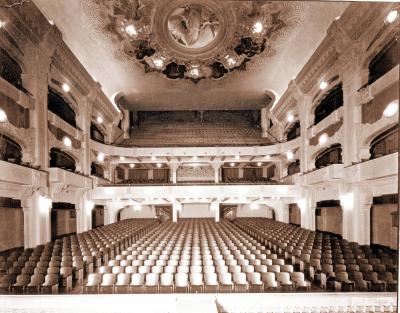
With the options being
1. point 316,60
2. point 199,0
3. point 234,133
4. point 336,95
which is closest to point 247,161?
point 234,133

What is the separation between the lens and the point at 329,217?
566 inches

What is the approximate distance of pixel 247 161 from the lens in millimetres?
19188

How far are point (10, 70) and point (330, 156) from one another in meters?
14.1

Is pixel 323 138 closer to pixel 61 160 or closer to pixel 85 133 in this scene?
pixel 85 133

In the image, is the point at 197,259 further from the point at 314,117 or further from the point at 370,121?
the point at 314,117

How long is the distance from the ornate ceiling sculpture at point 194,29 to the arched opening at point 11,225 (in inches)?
255

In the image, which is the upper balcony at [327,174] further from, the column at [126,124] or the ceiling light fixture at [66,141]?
the column at [126,124]

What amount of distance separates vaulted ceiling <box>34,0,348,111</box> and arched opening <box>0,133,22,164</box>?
4016 mm

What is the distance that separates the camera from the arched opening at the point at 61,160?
1414cm

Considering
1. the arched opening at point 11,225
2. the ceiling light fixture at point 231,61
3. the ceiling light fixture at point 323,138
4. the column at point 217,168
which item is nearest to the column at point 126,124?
the column at point 217,168

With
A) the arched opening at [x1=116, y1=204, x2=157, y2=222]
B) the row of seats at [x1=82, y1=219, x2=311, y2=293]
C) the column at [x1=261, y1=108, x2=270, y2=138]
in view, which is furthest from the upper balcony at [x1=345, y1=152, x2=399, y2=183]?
the arched opening at [x1=116, y1=204, x2=157, y2=222]

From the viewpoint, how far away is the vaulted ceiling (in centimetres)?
898

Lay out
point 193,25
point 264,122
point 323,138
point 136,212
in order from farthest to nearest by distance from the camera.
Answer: point 136,212, point 264,122, point 323,138, point 193,25

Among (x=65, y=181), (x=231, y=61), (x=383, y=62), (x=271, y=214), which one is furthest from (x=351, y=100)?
(x=271, y=214)
